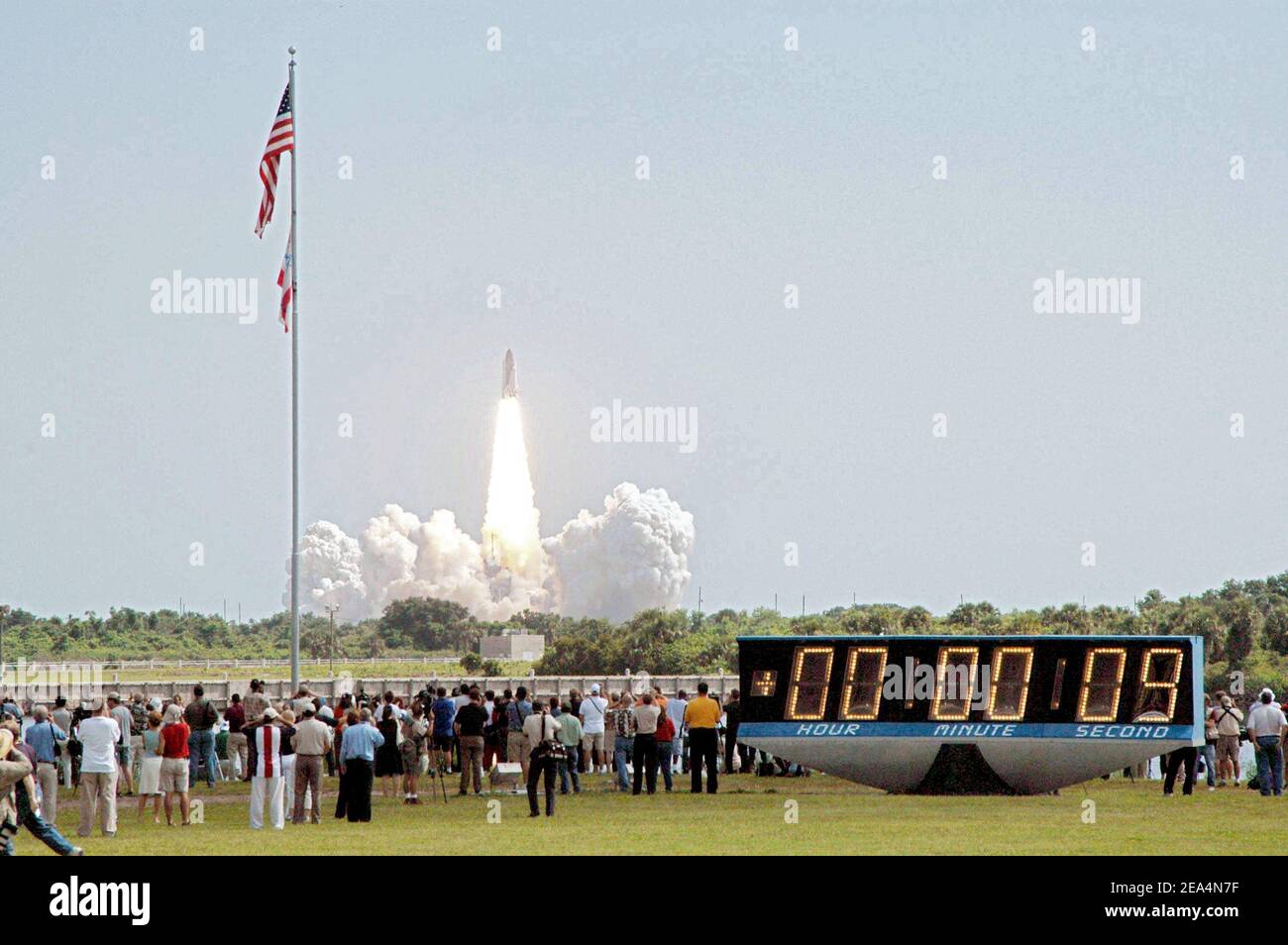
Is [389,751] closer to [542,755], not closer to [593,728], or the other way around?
[542,755]

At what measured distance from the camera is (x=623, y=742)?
36656 mm

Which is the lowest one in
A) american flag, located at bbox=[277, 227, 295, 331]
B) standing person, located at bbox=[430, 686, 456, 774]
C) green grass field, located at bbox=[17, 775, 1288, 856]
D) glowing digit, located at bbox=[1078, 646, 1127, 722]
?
green grass field, located at bbox=[17, 775, 1288, 856]

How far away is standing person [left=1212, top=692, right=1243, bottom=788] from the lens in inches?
1394

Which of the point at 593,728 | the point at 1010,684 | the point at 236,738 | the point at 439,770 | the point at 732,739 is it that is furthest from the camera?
the point at 236,738

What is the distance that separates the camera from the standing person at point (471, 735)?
113 feet

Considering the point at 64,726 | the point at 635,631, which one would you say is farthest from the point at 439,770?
the point at 635,631

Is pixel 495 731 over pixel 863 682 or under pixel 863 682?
under

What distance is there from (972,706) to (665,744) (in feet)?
20.8

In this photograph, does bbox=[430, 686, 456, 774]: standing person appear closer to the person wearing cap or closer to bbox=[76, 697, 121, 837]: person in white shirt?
bbox=[76, 697, 121, 837]: person in white shirt

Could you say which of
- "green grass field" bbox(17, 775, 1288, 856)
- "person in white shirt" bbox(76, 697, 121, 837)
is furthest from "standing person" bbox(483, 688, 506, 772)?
"person in white shirt" bbox(76, 697, 121, 837)

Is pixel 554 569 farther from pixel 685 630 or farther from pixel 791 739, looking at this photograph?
pixel 791 739

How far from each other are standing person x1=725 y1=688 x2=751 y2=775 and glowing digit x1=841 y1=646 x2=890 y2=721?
473 cm

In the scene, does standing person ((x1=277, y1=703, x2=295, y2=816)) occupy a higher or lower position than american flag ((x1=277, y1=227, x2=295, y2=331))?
lower

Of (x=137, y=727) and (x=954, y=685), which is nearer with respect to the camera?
(x=954, y=685)
